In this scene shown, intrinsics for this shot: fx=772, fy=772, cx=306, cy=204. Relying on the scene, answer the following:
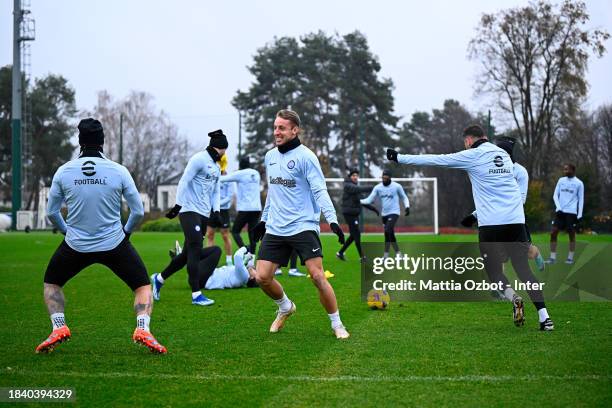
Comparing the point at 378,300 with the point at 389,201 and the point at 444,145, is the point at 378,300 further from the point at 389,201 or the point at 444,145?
the point at 444,145

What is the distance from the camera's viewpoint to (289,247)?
7.55 meters

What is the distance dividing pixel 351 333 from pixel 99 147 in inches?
121

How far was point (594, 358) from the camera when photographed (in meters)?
6.25

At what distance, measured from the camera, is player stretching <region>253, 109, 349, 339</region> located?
7.34m

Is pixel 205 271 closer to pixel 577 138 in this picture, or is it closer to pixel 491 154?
pixel 491 154

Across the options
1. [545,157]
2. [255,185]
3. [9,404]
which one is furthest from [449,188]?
[9,404]

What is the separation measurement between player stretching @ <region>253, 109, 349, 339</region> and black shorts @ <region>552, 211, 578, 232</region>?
11177 mm

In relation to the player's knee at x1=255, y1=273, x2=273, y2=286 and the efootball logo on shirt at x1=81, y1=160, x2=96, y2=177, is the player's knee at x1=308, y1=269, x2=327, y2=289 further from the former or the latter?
the efootball logo on shirt at x1=81, y1=160, x2=96, y2=177

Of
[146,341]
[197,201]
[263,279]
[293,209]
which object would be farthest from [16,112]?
[146,341]

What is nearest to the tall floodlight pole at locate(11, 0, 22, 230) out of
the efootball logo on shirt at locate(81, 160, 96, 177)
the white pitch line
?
the efootball logo on shirt at locate(81, 160, 96, 177)

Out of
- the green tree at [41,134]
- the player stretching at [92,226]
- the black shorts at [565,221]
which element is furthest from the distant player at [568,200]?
the green tree at [41,134]

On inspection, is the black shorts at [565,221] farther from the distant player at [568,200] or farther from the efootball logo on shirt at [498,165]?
the efootball logo on shirt at [498,165]

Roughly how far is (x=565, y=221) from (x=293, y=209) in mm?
11570

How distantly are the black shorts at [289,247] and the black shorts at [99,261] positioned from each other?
1.30 m
